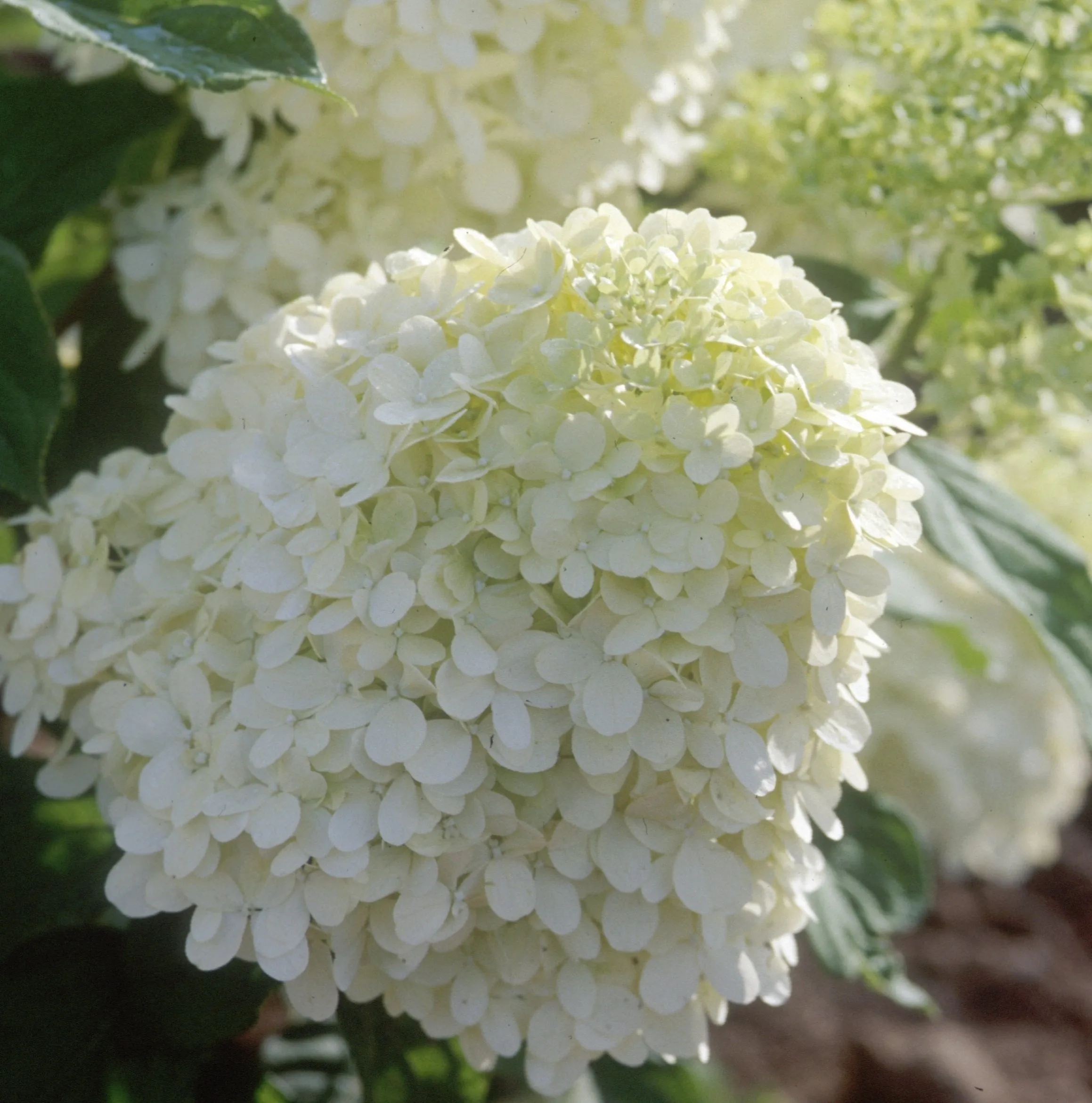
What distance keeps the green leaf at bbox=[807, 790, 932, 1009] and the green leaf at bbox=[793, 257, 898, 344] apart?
32 cm

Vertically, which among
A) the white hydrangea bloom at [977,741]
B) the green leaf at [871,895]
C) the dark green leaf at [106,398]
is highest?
the dark green leaf at [106,398]

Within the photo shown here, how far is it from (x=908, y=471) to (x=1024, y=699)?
0.70 metres

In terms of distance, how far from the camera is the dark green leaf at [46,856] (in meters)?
0.59

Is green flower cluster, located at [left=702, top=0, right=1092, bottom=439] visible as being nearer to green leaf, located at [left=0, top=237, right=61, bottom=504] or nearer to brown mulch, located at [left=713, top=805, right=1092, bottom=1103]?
green leaf, located at [left=0, top=237, right=61, bottom=504]

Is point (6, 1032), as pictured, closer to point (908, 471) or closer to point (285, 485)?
point (285, 485)

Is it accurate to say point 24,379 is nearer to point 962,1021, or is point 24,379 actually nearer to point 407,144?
point 407,144

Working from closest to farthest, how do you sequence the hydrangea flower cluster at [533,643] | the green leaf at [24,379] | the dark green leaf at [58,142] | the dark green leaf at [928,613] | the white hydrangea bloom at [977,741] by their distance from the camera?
the hydrangea flower cluster at [533,643] → the green leaf at [24,379] → the dark green leaf at [58,142] → the dark green leaf at [928,613] → the white hydrangea bloom at [977,741]

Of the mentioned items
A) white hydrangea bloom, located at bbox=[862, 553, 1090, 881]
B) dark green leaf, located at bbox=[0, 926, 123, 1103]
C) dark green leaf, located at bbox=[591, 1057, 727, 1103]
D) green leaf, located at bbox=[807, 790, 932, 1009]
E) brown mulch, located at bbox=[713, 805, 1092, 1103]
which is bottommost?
brown mulch, located at bbox=[713, 805, 1092, 1103]

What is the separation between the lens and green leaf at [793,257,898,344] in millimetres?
708

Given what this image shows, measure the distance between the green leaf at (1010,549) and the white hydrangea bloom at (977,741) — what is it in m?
0.47

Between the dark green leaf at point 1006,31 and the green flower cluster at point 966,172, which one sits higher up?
the dark green leaf at point 1006,31

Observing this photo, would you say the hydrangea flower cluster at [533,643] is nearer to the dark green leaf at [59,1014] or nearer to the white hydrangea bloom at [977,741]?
the dark green leaf at [59,1014]

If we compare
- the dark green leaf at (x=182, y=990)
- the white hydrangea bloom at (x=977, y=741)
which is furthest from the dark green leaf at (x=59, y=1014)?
the white hydrangea bloom at (x=977, y=741)

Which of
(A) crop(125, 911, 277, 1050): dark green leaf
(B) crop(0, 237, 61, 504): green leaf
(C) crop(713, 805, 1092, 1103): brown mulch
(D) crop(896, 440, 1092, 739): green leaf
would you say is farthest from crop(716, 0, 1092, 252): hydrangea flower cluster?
(C) crop(713, 805, 1092, 1103): brown mulch
